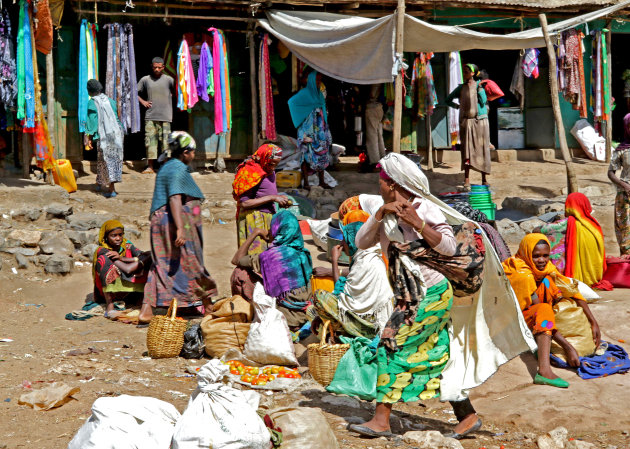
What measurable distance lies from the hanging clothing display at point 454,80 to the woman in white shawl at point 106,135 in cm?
537

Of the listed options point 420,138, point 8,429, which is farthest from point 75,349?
point 420,138

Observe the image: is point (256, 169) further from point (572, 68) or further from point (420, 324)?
point (572, 68)

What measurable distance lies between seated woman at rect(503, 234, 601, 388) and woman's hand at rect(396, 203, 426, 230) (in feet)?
5.86

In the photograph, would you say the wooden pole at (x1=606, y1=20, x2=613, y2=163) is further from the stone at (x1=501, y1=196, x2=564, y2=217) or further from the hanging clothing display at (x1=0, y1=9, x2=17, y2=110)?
the hanging clothing display at (x1=0, y1=9, x2=17, y2=110)

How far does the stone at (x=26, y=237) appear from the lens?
8602 mm

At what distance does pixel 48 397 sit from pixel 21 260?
386 cm

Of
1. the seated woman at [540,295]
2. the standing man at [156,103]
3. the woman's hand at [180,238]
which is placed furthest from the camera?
the standing man at [156,103]

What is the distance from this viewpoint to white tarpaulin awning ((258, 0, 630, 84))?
29.6 feet

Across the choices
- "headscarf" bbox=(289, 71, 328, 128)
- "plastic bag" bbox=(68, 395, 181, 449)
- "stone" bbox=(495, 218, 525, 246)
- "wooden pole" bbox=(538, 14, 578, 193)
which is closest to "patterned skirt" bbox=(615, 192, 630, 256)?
"wooden pole" bbox=(538, 14, 578, 193)

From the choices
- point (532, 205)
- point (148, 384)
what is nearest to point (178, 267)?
point (148, 384)

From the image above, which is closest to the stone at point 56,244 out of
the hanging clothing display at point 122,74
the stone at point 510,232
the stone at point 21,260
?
the stone at point 21,260

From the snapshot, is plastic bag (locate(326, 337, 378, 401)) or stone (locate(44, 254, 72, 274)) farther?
stone (locate(44, 254, 72, 274))

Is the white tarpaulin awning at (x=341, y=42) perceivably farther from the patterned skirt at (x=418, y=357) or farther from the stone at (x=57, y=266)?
the patterned skirt at (x=418, y=357)

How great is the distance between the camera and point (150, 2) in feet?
37.0
